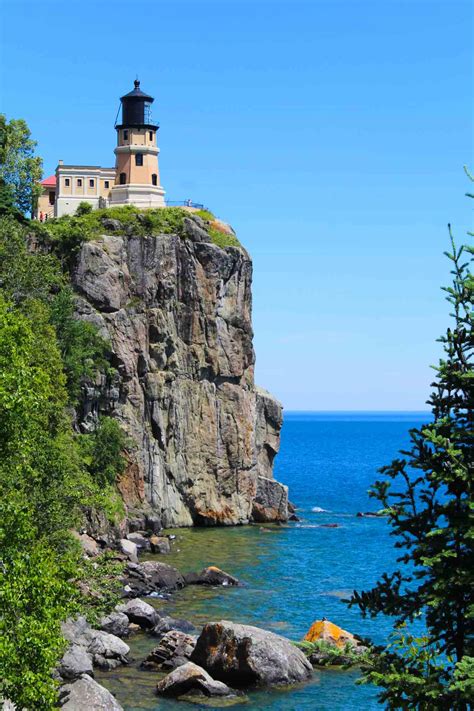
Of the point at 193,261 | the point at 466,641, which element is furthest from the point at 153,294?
the point at 466,641

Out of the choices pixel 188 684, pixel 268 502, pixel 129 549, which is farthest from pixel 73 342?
pixel 188 684

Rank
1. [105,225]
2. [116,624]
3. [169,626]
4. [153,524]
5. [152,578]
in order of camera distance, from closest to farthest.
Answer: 1. [116,624]
2. [169,626]
3. [152,578]
4. [153,524]
5. [105,225]

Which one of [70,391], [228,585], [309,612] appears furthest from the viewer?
[70,391]

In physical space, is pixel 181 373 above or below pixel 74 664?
above

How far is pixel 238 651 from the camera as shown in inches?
1656

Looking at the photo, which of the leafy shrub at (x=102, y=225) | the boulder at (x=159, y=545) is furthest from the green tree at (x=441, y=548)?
the leafy shrub at (x=102, y=225)

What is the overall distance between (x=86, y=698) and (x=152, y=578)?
87.0ft

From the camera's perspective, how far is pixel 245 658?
41.9 metres

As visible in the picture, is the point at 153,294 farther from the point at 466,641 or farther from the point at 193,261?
the point at 466,641

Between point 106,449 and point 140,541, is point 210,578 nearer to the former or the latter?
point 140,541

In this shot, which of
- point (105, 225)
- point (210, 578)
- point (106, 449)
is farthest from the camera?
point (105, 225)

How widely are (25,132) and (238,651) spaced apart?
56928 mm

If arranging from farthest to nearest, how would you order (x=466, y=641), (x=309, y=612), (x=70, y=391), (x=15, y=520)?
(x=70, y=391), (x=309, y=612), (x=15, y=520), (x=466, y=641)

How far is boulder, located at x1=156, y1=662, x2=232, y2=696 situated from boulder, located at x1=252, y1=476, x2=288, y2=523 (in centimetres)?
5128
